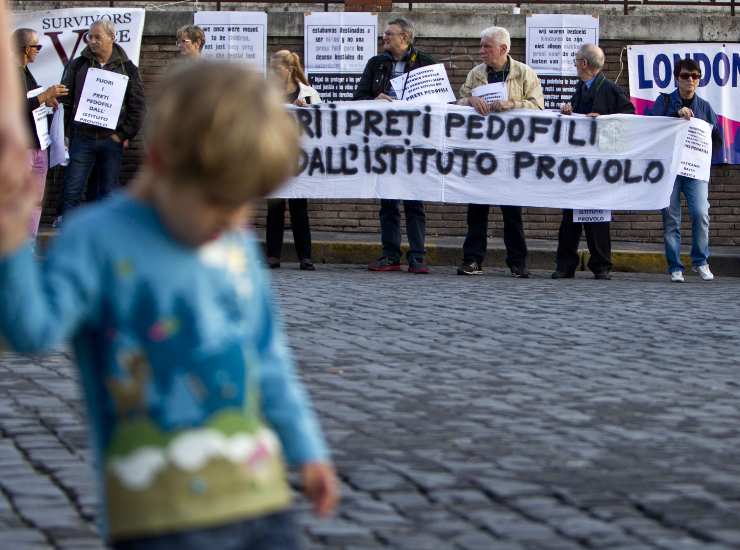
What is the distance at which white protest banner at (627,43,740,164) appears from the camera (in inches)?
673

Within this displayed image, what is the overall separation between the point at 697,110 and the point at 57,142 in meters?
6.29

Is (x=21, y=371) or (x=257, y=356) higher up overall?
→ (x=257, y=356)

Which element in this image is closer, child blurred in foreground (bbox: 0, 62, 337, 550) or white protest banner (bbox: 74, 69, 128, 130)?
child blurred in foreground (bbox: 0, 62, 337, 550)

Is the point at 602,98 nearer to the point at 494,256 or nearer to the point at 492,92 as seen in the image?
the point at 492,92

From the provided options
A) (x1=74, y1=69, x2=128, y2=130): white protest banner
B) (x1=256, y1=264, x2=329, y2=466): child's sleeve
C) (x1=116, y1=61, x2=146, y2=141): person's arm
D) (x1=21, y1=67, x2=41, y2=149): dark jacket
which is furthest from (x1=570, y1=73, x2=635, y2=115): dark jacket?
(x1=256, y1=264, x2=329, y2=466): child's sleeve

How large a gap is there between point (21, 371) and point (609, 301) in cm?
525

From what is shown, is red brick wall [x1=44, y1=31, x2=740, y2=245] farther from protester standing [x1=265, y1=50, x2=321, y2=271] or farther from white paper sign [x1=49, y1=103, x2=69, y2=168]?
protester standing [x1=265, y1=50, x2=321, y2=271]

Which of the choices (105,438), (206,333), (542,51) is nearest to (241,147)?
(206,333)

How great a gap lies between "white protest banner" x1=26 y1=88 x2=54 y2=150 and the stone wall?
3489 millimetres

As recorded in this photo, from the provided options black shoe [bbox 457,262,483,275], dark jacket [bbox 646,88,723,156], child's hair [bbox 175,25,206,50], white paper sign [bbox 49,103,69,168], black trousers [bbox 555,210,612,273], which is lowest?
black shoe [bbox 457,262,483,275]

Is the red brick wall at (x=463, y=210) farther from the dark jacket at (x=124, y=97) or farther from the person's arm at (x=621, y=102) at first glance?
the person's arm at (x=621, y=102)

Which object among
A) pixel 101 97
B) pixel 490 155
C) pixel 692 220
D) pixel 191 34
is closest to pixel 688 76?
pixel 692 220

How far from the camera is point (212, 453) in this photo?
2383 millimetres

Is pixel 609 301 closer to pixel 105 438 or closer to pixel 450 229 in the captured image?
pixel 450 229
